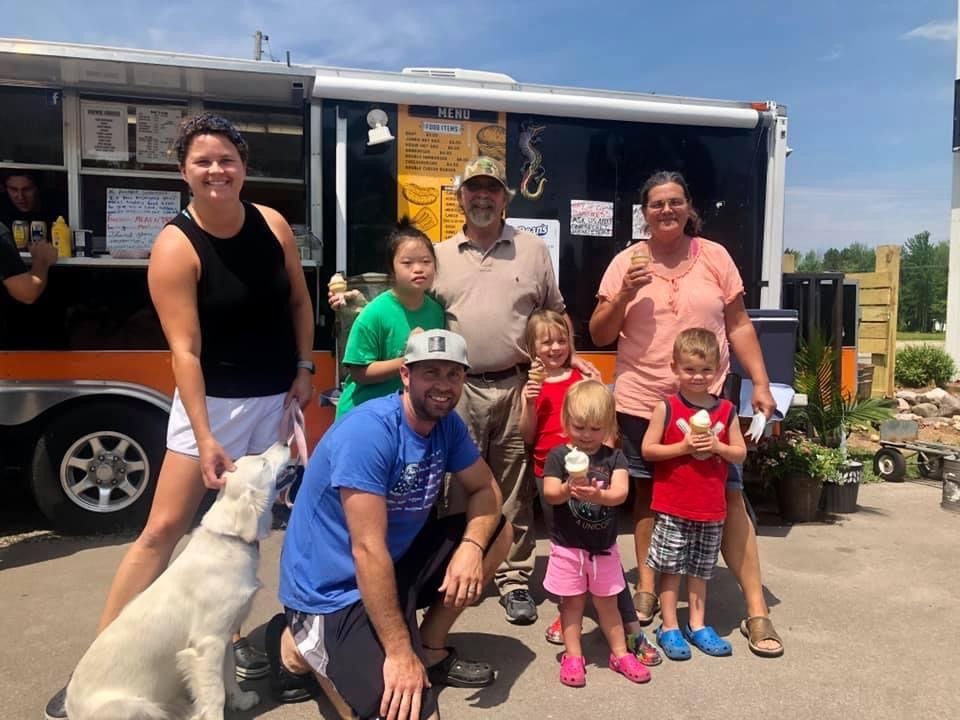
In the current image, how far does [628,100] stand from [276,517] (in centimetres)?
368

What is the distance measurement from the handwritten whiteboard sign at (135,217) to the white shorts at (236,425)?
7.94 feet

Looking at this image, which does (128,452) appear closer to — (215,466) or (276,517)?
(276,517)

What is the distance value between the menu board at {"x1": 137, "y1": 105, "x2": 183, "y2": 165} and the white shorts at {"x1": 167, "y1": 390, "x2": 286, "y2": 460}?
298cm

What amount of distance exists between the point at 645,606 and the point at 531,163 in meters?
2.82

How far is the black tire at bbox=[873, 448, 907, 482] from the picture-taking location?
21.3ft

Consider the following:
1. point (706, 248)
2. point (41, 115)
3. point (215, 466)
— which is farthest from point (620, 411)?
point (41, 115)

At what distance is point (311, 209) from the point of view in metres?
4.55

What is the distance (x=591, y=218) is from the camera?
16.0 ft

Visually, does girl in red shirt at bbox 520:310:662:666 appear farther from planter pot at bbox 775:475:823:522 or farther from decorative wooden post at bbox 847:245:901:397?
decorative wooden post at bbox 847:245:901:397

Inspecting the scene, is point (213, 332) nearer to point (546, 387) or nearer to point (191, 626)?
point (191, 626)

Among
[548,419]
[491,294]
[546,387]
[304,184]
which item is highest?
[304,184]

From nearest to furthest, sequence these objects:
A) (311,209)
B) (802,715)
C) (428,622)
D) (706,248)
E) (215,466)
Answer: (215,466) → (802,715) → (428,622) → (706,248) → (311,209)

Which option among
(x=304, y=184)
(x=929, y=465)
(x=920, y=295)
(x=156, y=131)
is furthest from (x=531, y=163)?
(x=920, y=295)

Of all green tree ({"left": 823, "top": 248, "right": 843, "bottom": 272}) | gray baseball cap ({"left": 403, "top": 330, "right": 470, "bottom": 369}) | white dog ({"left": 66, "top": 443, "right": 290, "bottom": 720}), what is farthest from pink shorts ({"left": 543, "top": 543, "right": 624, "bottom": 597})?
green tree ({"left": 823, "top": 248, "right": 843, "bottom": 272})
